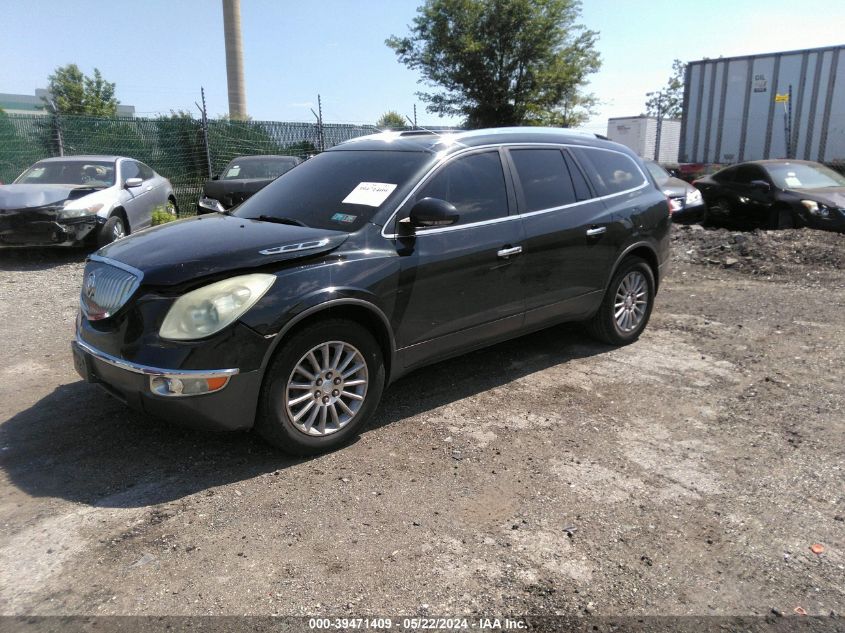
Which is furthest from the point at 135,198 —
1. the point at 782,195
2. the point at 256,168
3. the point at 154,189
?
the point at 782,195

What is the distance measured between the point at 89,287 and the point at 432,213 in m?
2.07

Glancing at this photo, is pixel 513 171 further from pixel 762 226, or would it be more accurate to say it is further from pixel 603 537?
pixel 762 226

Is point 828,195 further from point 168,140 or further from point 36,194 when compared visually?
point 168,140

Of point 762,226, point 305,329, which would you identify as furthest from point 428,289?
point 762,226

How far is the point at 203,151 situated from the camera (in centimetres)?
1652

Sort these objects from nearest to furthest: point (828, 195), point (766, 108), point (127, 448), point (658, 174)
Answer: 1. point (127, 448)
2. point (828, 195)
3. point (658, 174)
4. point (766, 108)

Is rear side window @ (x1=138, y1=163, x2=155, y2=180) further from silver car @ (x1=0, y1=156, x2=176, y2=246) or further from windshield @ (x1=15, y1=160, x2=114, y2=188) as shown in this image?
windshield @ (x1=15, y1=160, x2=114, y2=188)

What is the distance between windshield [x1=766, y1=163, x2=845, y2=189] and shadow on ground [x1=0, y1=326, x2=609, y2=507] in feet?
30.6

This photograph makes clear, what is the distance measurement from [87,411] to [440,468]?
96.0 inches

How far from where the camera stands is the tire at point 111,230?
963cm

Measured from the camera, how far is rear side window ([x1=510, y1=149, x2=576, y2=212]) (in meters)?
4.87

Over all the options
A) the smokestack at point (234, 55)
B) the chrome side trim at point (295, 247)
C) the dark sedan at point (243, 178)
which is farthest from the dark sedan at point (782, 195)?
the smokestack at point (234, 55)

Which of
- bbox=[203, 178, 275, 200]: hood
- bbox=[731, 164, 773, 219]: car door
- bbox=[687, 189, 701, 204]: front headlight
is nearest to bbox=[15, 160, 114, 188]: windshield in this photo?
bbox=[203, 178, 275, 200]: hood

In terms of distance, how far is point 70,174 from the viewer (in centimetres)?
1028
